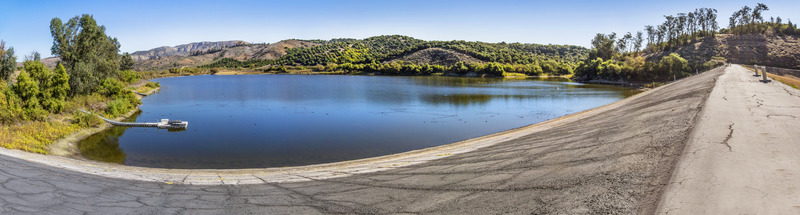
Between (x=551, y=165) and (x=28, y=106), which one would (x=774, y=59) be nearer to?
(x=551, y=165)

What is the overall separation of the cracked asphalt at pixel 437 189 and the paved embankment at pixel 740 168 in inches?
10.1

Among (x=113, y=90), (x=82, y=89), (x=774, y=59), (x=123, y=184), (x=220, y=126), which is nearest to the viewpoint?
(x=123, y=184)

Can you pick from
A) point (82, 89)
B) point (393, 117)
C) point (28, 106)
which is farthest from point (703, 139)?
point (82, 89)

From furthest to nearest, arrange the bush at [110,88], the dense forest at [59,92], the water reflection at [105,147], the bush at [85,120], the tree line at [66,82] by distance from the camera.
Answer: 1. the bush at [110,88]
2. the bush at [85,120]
3. the tree line at [66,82]
4. the dense forest at [59,92]
5. the water reflection at [105,147]

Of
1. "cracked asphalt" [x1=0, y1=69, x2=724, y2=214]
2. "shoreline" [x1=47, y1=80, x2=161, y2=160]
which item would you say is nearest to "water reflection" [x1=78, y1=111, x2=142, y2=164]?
"shoreline" [x1=47, y1=80, x2=161, y2=160]

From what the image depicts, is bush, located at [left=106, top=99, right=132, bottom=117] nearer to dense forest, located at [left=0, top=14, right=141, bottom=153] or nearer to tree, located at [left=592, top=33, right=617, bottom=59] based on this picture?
dense forest, located at [left=0, top=14, right=141, bottom=153]

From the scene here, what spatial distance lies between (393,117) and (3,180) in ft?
80.6

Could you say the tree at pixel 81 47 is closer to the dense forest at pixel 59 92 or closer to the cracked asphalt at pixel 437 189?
the dense forest at pixel 59 92

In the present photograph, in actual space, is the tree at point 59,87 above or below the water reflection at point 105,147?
above

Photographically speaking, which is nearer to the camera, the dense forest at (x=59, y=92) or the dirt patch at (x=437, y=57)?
the dense forest at (x=59, y=92)

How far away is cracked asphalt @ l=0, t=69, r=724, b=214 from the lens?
5930mm

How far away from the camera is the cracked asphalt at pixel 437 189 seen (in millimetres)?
5930

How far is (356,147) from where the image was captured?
20.4 meters

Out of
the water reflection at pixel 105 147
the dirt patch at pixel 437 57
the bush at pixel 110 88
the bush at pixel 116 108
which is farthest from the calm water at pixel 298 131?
the dirt patch at pixel 437 57
